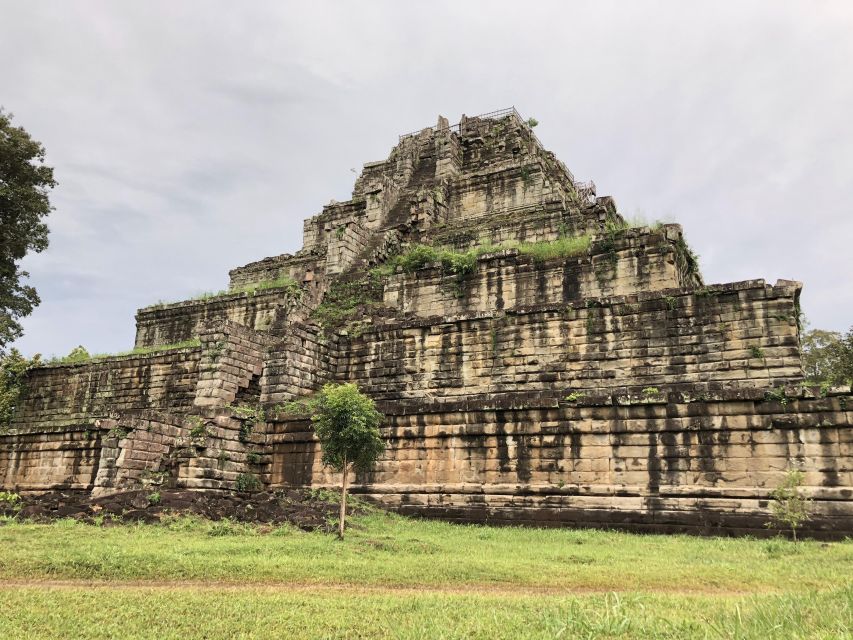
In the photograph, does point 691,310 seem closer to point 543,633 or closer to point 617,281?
point 617,281

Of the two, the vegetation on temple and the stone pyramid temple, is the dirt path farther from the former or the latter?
the stone pyramid temple

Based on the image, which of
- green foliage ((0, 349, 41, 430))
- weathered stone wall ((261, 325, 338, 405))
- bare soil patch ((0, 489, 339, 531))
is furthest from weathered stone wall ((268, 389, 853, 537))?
green foliage ((0, 349, 41, 430))

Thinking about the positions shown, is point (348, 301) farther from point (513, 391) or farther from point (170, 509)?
point (170, 509)

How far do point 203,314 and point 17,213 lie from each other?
26.1 feet

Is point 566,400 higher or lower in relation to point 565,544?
higher

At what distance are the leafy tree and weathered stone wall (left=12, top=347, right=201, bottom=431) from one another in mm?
2661

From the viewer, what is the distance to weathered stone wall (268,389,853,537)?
11.5 metres

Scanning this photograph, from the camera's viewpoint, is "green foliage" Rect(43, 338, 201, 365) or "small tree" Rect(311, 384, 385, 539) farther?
"green foliage" Rect(43, 338, 201, 365)

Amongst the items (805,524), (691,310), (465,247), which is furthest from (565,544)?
(465,247)

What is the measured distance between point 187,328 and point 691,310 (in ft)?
64.7

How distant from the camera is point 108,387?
78.4 feet

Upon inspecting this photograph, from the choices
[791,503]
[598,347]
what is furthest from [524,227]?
[791,503]

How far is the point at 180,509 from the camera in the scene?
12227mm

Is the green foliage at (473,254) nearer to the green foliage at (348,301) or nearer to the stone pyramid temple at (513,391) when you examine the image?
the stone pyramid temple at (513,391)
